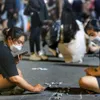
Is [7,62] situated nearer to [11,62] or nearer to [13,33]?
[11,62]

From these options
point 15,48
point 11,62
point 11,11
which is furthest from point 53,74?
point 11,11

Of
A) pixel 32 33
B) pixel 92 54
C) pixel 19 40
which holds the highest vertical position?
pixel 19 40

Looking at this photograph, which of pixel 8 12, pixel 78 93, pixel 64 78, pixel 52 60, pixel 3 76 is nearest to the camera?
pixel 3 76

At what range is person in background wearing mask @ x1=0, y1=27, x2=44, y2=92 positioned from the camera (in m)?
5.85

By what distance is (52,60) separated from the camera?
10.9 metres

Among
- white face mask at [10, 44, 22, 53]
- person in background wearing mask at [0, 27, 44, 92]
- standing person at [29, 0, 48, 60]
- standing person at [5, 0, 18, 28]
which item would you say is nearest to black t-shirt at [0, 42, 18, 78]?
person in background wearing mask at [0, 27, 44, 92]

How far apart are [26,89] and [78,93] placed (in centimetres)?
83

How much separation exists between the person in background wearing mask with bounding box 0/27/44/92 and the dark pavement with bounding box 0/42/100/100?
199mm

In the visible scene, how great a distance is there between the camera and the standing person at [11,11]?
1404 cm

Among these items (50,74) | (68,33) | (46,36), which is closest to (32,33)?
(46,36)

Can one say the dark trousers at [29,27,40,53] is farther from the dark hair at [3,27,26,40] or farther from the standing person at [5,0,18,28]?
the dark hair at [3,27,26,40]

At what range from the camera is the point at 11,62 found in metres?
5.85

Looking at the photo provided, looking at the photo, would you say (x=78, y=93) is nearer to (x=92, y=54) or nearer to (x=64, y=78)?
(x=64, y=78)

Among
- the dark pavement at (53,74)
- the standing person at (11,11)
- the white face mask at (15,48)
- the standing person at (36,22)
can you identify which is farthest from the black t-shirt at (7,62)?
the standing person at (11,11)
